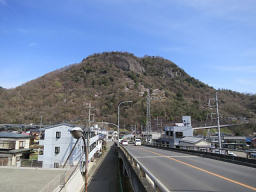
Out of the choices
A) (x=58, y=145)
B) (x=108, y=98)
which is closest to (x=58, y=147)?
(x=58, y=145)

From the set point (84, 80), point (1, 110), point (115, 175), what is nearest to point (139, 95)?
point (84, 80)

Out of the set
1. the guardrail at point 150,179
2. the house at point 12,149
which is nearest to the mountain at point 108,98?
the house at point 12,149

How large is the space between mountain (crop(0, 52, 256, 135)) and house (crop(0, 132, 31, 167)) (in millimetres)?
58850

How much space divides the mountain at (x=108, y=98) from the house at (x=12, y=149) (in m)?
58.8

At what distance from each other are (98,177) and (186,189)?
2901 centimetres

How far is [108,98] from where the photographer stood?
14625 cm

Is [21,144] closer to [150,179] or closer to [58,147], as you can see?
[58,147]

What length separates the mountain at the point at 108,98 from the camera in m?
111

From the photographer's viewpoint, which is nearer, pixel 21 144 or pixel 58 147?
pixel 21 144

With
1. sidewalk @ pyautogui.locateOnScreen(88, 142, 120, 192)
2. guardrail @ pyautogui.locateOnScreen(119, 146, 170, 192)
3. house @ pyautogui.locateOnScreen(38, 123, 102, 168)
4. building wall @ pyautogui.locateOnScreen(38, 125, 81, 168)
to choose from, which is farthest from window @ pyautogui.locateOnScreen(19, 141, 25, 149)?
guardrail @ pyautogui.locateOnScreen(119, 146, 170, 192)

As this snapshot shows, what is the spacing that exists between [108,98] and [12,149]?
116m

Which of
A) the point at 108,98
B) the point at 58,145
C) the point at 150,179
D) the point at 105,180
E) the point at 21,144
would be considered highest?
the point at 108,98

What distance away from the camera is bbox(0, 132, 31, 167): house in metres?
28.6

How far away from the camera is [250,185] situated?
23.4 ft
